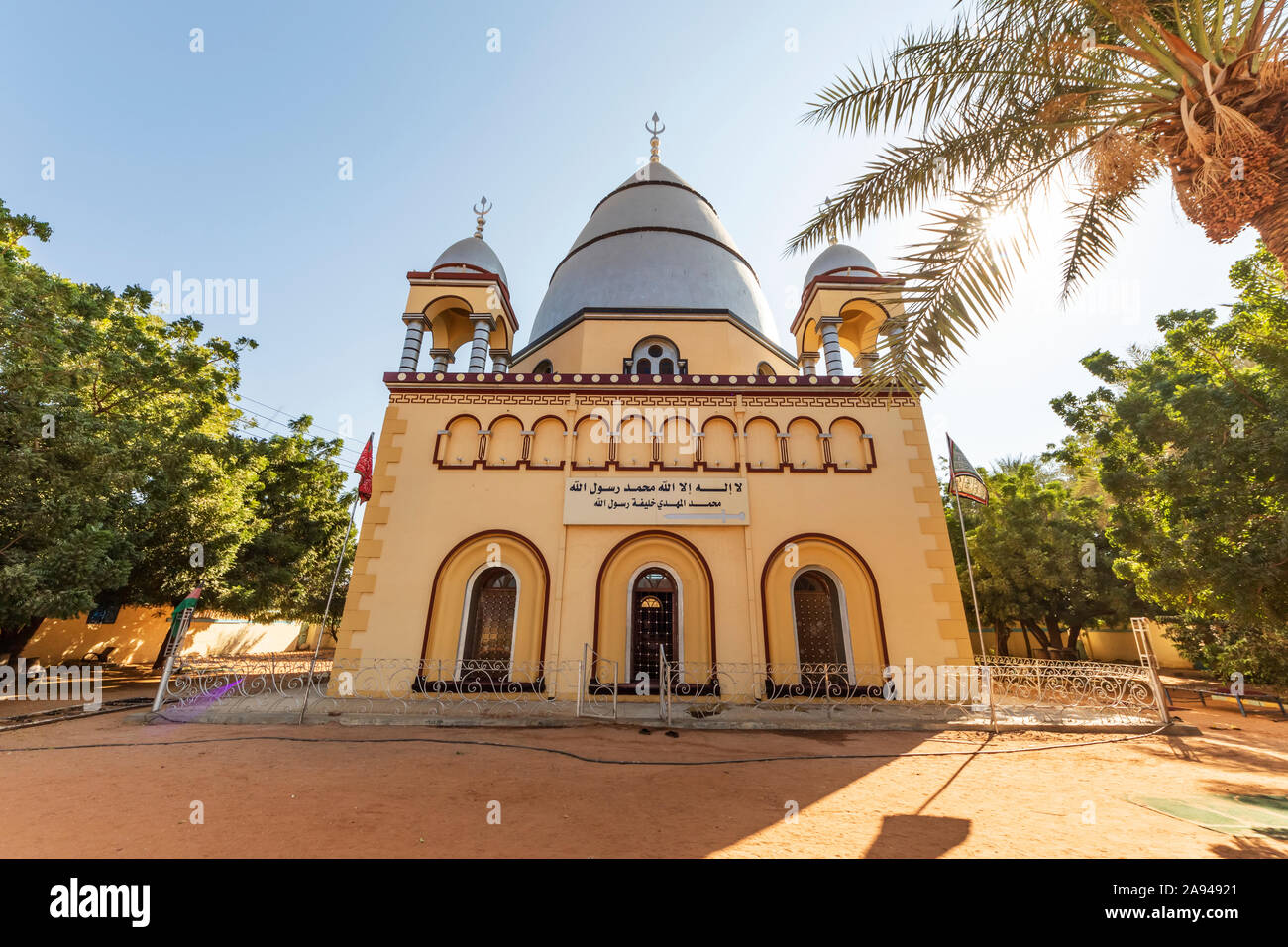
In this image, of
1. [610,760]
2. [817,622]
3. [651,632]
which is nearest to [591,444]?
[651,632]

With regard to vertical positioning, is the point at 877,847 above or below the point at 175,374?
below

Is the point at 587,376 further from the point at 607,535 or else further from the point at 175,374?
the point at 175,374

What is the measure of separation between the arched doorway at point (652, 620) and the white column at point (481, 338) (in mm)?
6882

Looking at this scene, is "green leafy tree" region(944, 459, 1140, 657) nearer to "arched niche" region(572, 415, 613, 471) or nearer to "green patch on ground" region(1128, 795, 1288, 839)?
"green patch on ground" region(1128, 795, 1288, 839)

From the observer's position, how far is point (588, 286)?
51.3 feet

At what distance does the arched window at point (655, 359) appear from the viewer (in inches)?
550

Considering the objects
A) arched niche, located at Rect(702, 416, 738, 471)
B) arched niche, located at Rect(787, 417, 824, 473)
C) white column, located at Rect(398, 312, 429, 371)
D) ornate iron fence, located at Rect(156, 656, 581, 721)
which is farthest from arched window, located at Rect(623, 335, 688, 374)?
ornate iron fence, located at Rect(156, 656, 581, 721)

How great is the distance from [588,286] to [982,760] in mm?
14332

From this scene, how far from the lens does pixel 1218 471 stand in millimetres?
9781

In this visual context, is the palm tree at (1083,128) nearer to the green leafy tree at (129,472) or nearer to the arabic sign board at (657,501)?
the arabic sign board at (657,501)

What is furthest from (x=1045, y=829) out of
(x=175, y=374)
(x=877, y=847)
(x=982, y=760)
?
(x=175, y=374)

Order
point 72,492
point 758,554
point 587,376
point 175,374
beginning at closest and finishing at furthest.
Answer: point 72,492 → point 758,554 → point 587,376 → point 175,374

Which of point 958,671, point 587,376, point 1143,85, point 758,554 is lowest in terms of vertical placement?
point 958,671

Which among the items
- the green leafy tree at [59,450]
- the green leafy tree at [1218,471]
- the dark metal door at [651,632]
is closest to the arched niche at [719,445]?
the dark metal door at [651,632]
